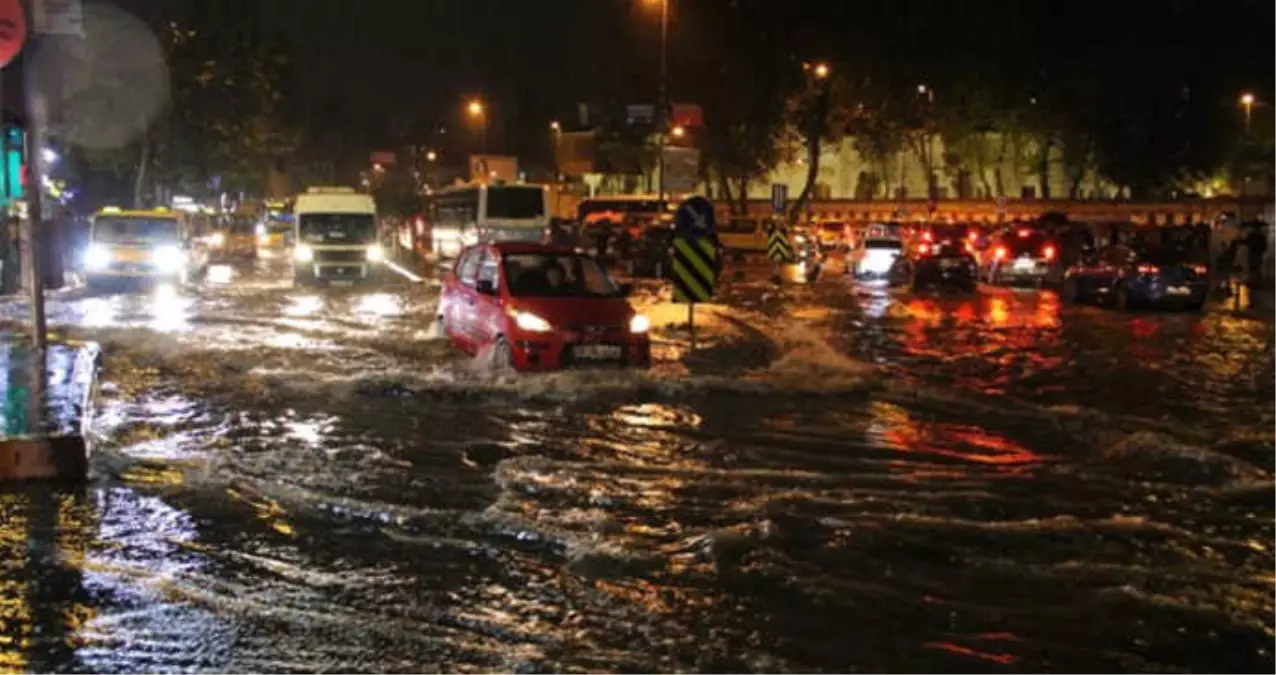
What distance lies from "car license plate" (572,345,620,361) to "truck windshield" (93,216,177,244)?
59.1ft

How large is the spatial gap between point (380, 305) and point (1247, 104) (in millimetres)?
48175

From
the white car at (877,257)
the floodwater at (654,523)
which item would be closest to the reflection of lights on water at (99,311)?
the floodwater at (654,523)

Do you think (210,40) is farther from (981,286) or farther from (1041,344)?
(1041,344)

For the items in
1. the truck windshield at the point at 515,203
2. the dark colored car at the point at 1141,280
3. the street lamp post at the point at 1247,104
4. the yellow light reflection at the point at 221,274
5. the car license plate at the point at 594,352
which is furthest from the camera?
the street lamp post at the point at 1247,104

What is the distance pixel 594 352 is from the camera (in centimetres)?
1484

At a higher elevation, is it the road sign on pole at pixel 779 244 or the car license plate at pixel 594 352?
the road sign on pole at pixel 779 244

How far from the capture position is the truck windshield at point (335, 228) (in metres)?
32.0

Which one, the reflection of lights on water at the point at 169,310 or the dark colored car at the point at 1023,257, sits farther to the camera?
the dark colored car at the point at 1023,257

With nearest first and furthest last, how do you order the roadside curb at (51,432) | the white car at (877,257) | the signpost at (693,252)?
the roadside curb at (51,432)
the signpost at (693,252)
the white car at (877,257)

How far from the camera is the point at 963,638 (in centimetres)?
626

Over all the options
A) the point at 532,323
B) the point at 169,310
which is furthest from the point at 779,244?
the point at 532,323

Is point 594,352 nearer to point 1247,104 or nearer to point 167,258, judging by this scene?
point 167,258

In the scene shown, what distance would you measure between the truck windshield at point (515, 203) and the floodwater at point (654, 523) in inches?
791

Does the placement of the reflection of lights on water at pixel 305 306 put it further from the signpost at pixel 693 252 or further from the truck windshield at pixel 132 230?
the signpost at pixel 693 252
